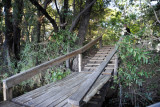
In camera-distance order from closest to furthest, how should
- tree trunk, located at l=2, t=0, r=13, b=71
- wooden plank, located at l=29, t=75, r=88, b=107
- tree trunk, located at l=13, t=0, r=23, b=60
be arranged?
1. wooden plank, located at l=29, t=75, r=88, b=107
2. tree trunk, located at l=13, t=0, r=23, b=60
3. tree trunk, located at l=2, t=0, r=13, b=71

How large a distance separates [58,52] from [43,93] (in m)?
2.94

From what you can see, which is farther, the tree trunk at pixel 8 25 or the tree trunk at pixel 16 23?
the tree trunk at pixel 8 25

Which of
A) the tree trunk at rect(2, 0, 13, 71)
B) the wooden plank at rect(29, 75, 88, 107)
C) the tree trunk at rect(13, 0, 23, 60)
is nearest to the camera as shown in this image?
the wooden plank at rect(29, 75, 88, 107)

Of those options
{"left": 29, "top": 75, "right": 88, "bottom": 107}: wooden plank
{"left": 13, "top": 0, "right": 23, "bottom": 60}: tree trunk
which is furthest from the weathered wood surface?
{"left": 13, "top": 0, "right": 23, "bottom": 60}: tree trunk

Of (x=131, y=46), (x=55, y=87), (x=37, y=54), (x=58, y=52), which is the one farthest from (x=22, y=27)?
(x=131, y=46)

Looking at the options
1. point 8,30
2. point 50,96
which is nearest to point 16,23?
point 8,30

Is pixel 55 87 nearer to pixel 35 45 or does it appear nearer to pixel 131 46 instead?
pixel 131 46

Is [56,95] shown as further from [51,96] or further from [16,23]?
[16,23]

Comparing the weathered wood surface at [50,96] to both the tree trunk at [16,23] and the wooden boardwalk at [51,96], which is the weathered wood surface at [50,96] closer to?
the wooden boardwalk at [51,96]

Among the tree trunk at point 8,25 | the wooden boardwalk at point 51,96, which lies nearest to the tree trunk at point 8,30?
the tree trunk at point 8,25

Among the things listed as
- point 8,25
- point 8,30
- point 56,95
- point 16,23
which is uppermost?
point 16,23

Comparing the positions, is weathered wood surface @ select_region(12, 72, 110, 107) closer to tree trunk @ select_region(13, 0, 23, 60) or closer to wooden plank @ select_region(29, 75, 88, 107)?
wooden plank @ select_region(29, 75, 88, 107)

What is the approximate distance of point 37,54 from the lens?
5.43 m

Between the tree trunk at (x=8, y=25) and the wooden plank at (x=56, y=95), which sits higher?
the tree trunk at (x=8, y=25)
